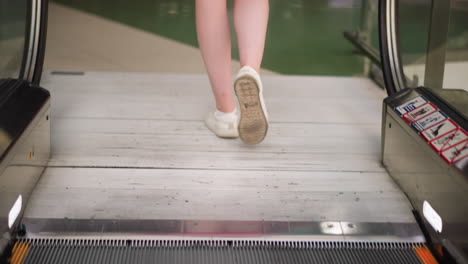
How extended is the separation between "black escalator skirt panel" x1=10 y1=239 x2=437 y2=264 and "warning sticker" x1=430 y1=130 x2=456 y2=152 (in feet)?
0.80

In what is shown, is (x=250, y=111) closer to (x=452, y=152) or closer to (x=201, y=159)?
(x=201, y=159)

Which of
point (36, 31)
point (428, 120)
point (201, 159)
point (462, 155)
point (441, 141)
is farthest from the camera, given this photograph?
point (36, 31)

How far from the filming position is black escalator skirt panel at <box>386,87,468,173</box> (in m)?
1.49

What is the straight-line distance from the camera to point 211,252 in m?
1.52

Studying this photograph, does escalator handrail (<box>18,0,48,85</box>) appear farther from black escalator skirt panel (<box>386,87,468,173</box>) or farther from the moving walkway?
black escalator skirt panel (<box>386,87,468,173</box>)

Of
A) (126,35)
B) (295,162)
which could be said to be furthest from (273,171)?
(126,35)

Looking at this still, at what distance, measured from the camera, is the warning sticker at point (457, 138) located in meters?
1.54

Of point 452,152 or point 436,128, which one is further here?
point 436,128

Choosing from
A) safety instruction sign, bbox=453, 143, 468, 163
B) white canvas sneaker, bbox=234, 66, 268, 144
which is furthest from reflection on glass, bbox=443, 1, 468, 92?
white canvas sneaker, bbox=234, 66, 268, 144

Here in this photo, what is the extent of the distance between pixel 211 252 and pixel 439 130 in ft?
2.18

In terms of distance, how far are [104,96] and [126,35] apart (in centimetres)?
217

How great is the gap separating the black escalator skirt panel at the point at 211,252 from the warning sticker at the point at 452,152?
0.24 metres

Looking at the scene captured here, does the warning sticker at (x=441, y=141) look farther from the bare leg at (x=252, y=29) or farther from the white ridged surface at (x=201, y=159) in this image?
the bare leg at (x=252, y=29)

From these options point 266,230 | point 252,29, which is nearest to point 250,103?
point 252,29
